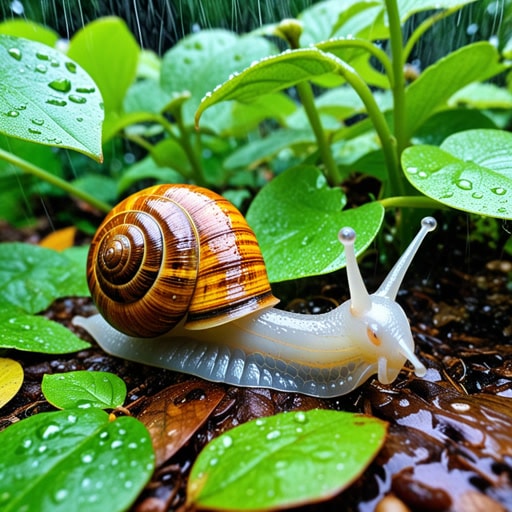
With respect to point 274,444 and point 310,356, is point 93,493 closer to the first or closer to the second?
point 274,444

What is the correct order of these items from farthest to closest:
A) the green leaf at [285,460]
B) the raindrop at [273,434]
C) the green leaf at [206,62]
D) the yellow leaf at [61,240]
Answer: the yellow leaf at [61,240] → the green leaf at [206,62] → the raindrop at [273,434] → the green leaf at [285,460]

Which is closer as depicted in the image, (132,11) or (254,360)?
(254,360)

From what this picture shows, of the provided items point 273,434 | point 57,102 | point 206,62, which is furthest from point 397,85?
point 273,434

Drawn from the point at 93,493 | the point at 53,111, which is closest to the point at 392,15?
the point at 53,111

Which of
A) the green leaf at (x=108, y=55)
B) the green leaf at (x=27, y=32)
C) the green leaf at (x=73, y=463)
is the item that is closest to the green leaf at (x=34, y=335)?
the green leaf at (x=73, y=463)

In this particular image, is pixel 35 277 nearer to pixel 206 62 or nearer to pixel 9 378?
pixel 9 378

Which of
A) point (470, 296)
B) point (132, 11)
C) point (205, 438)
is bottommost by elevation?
point (470, 296)

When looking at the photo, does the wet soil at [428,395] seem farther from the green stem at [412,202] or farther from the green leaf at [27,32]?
the green leaf at [27,32]
